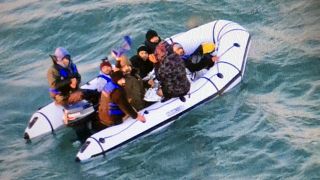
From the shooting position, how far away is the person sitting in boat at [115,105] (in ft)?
24.9

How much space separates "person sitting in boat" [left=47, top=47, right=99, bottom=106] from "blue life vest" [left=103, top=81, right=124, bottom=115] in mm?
670

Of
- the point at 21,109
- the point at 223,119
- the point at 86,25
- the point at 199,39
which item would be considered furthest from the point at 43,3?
the point at 223,119

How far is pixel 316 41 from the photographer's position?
404 inches

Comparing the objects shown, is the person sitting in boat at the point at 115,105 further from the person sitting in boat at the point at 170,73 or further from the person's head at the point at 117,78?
the person sitting in boat at the point at 170,73

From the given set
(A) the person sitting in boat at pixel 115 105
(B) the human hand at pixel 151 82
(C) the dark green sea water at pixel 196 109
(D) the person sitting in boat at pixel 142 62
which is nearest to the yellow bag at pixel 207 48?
(C) the dark green sea water at pixel 196 109

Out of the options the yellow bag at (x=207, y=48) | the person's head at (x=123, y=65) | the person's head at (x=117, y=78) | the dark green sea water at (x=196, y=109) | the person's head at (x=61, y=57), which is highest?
the person's head at (x=61, y=57)

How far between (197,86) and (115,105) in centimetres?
148

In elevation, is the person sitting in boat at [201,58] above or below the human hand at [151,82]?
above

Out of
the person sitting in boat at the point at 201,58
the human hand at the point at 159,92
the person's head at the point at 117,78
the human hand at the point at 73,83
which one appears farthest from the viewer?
the person sitting in boat at the point at 201,58

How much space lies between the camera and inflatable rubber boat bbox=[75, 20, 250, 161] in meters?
7.96

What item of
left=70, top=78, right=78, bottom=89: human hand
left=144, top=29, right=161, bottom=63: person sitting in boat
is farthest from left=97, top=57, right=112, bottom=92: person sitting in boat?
left=144, top=29, right=161, bottom=63: person sitting in boat

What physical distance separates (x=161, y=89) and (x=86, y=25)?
4570 mm

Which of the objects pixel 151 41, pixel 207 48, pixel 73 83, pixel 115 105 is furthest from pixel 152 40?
pixel 73 83

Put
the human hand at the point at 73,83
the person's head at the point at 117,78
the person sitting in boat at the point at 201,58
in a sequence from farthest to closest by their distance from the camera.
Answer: the person sitting in boat at the point at 201,58 → the human hand at the point at 73,83 → the person's head at the point at 117,78
